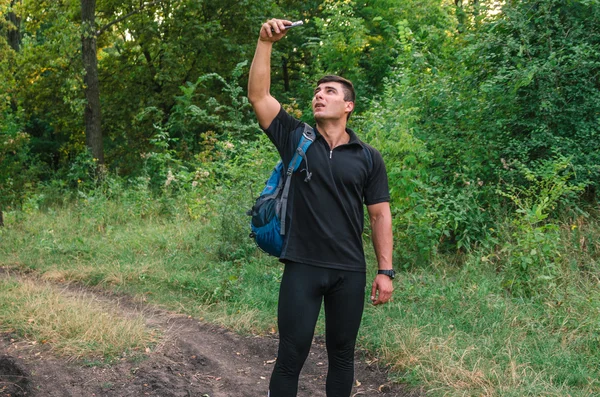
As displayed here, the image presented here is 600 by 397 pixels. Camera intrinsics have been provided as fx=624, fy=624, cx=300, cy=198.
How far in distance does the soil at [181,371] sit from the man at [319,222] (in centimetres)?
147

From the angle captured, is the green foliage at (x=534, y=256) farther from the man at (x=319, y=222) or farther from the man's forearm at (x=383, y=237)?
the man at (x=319, y=222)

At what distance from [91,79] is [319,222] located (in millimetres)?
13051

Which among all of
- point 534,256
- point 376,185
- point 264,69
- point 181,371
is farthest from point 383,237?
point 534,256

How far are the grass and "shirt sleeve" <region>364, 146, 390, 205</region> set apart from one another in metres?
1.66

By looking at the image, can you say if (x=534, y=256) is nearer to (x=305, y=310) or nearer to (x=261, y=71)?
(x=305, y=310)

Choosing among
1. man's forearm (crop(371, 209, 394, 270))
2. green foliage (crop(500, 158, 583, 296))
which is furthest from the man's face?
green foliage (crop(500, 158, 583, 296))

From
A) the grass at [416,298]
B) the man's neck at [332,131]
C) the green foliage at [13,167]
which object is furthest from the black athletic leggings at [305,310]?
the green foliage at [13,167]

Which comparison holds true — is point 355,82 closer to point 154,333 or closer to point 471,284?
point 471,284

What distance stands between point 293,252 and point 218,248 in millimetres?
4789

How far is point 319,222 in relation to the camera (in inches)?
128

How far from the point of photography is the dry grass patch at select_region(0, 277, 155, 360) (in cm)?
493

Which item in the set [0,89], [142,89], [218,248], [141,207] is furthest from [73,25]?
[218,248]

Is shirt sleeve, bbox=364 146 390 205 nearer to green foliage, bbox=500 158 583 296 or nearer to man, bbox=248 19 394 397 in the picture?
man, bbox=248 19 394 397

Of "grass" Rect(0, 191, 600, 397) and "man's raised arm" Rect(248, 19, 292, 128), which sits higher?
"man's raised arm" Rect(248, 19, 292, 128)
